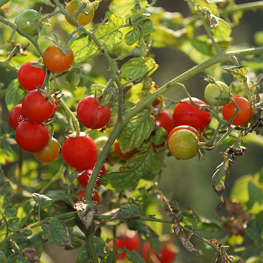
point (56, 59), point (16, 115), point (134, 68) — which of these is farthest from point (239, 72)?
point (16, 115)

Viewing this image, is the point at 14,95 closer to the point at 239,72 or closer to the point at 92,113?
the point at 92,113

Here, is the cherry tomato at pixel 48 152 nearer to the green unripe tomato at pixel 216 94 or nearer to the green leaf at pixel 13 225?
the green leaf at pixel 13 225

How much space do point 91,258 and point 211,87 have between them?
1.01 feet

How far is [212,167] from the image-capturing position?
158cm

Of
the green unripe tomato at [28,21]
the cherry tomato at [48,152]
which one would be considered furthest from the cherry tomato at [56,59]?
the cherry tomato at [48,152]

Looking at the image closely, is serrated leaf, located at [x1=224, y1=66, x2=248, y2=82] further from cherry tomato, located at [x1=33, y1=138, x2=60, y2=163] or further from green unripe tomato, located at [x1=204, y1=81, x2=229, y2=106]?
cherry tomato, located at [x1=33, y1=138, x2=60, y2=163]

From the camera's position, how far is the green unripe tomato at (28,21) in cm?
45

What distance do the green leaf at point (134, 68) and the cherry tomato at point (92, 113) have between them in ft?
0.20

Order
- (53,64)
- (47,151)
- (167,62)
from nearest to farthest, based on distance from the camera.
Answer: (53,64) < (47,151) < (167,62)

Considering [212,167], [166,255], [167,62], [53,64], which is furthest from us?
[167,62]

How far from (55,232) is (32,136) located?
15 centimetres

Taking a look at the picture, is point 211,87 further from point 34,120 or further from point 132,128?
point 34,120

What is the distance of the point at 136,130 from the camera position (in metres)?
0.53

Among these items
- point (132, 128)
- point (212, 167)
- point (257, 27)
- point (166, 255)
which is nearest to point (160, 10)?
point (132, 128)
